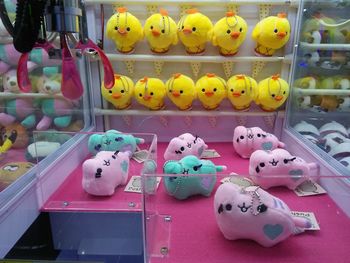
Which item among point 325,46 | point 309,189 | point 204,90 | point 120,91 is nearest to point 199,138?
point 204,90

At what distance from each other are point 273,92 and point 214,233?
79cm

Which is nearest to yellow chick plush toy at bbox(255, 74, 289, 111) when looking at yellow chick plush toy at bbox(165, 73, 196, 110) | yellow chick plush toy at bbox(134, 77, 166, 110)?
yellow chick plush toy at bbox(165, 73, 196, 110)

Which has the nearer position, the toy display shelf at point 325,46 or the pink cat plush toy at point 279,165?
the pink cat plush toy at point 279,165

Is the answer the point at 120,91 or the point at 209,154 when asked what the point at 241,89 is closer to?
the point at 209,154

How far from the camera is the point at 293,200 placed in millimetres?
781

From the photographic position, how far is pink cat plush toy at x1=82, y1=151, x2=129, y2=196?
907 millimetres

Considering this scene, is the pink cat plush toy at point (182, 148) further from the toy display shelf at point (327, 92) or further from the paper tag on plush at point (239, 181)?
the toy display shelf at point (327, 92)

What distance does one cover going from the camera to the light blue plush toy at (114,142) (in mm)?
1049

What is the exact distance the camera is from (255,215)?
→ 0.68 m

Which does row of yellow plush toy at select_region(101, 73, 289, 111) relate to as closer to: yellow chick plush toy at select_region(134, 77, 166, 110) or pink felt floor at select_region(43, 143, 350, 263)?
yellow chick plush toy at select_region(134, 77, 166, 110)

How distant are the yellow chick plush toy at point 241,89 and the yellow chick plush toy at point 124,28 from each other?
0.50 meters

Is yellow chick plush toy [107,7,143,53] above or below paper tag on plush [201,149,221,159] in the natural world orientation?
above

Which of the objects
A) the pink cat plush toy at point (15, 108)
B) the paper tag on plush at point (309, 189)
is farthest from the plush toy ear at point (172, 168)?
the pink cat plush toy at point (15, 108)

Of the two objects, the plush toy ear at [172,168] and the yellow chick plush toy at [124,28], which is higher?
the yellow chick plush toy at [124,28]
